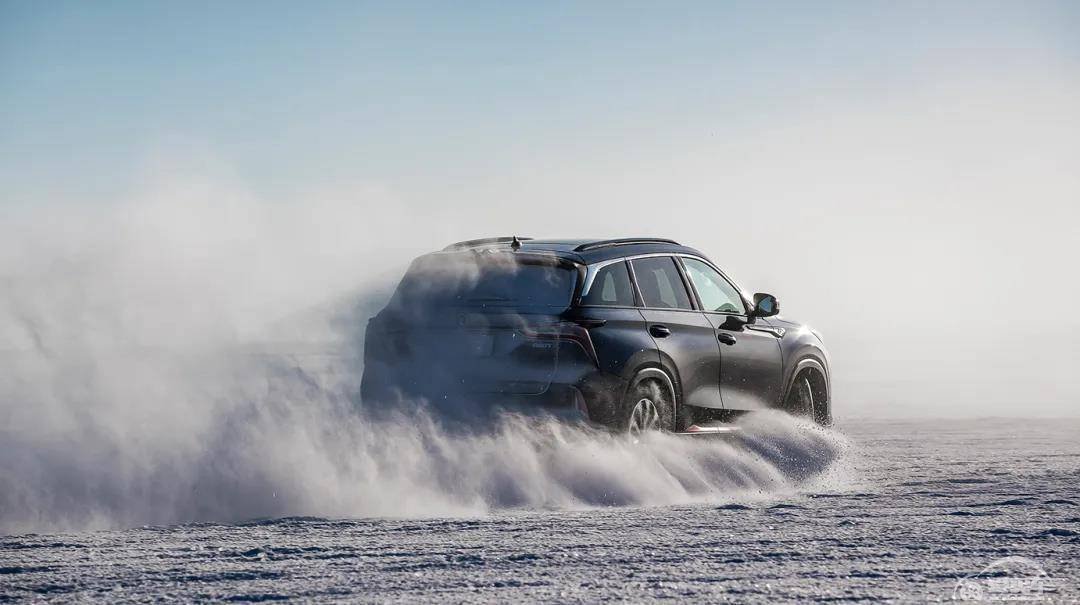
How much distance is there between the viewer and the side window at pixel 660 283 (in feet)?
32.3

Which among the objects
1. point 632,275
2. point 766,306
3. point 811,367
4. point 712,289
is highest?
point 632,275

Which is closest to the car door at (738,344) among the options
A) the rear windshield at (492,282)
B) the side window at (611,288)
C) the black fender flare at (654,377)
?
the black fender flare at (654,377)

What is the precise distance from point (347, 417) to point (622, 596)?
148 inches

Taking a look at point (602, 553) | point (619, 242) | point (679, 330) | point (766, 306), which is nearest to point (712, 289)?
point (766, 306)

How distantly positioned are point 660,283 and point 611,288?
30.7 inches

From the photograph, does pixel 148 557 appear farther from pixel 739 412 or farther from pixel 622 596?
pixel 739 412

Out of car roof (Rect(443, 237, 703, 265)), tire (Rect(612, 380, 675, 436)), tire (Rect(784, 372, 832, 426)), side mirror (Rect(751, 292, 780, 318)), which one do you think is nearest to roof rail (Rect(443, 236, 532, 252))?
car roof (Rect(443, 237, 703, 265))

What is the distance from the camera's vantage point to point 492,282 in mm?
9078

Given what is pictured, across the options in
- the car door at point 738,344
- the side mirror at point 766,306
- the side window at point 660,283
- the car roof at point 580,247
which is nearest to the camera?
the car roof at point 580,247

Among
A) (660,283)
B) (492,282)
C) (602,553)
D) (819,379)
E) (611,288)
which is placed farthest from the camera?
(819,379)

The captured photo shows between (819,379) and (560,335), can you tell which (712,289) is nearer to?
(819,379)

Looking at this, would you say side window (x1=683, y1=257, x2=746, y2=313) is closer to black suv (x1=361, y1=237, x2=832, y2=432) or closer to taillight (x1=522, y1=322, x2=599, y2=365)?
black suv (x1=361, y1=237, x2=832, y2=432)

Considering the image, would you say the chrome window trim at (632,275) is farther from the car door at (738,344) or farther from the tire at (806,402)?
the tire at (806,402)

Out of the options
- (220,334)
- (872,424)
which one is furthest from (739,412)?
(872,424)
